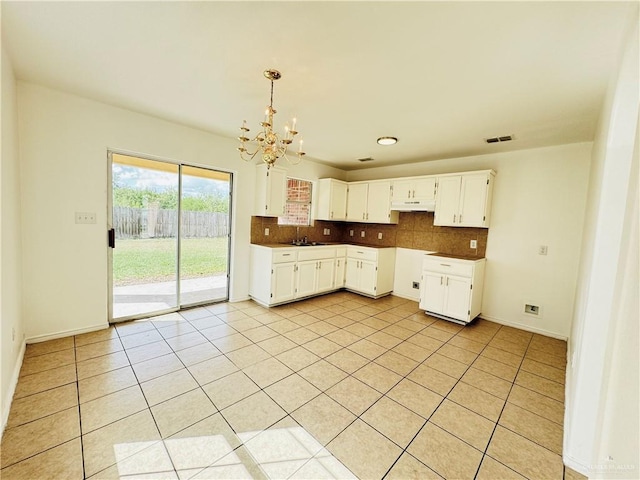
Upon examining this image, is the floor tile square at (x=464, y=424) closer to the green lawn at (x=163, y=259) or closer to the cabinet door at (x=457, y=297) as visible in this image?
the cabinet door at (x=457, y=297)

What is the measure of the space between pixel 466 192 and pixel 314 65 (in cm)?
299

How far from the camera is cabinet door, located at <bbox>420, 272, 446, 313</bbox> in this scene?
387 cm

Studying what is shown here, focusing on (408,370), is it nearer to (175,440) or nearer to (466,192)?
(175,440)

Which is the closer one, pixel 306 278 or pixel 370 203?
pixel 306 278

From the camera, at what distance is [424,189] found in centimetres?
432

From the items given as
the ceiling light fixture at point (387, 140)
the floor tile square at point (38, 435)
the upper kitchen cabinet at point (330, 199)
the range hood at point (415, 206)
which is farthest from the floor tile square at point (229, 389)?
the range hood at point (415, 206)

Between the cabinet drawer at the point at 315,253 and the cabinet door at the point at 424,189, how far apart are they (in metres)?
1.71

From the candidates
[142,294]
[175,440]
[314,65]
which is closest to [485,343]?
[175,440]

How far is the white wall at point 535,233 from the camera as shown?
334 centimetres

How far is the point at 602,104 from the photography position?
89.4 inches

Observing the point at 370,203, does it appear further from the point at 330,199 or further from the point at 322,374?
the point at 322,374

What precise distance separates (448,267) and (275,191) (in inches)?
113

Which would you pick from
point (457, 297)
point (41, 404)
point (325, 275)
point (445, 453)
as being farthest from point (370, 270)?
point (41, 404)

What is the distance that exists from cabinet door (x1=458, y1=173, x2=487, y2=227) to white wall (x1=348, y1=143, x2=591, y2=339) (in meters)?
0.31
